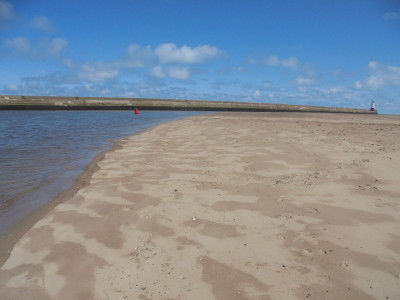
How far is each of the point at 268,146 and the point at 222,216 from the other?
15.6 ft

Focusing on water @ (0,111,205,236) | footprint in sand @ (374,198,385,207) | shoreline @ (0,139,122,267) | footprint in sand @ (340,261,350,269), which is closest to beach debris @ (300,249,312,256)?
footprint in sand @ (340,261,350,269)

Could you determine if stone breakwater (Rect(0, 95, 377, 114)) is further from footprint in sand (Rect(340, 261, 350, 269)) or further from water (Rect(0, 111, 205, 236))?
footprint in sand (Rect(340, 261, 350, 269))

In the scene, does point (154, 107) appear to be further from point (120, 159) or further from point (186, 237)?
point (186, 237)

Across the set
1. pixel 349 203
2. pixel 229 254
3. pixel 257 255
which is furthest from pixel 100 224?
pixel 349 203

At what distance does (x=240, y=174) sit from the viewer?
17.7ft

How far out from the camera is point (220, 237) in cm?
317

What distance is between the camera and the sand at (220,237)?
2.40 meters

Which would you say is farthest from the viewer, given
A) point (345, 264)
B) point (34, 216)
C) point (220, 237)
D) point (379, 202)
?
point (34, 216)

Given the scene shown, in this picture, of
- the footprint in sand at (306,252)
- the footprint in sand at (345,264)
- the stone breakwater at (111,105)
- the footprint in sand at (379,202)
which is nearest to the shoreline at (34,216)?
the footprint in sand at (306,252)

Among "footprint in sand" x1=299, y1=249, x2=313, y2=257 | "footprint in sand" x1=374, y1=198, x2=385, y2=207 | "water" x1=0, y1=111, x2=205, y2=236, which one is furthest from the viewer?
"water" x1=0, y1=111, x2=205, y2=236

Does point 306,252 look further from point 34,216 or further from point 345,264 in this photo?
point 34,216

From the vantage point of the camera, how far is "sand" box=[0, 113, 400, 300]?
94.3 inches

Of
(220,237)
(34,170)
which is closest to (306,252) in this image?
(220,237)

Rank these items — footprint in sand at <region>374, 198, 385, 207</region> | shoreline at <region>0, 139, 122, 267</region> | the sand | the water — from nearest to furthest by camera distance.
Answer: the sand < shoreline at <region>0, 139, 122, 267</region> < footprint in sand at <region>374, 198, 385, 207</region> < the water
